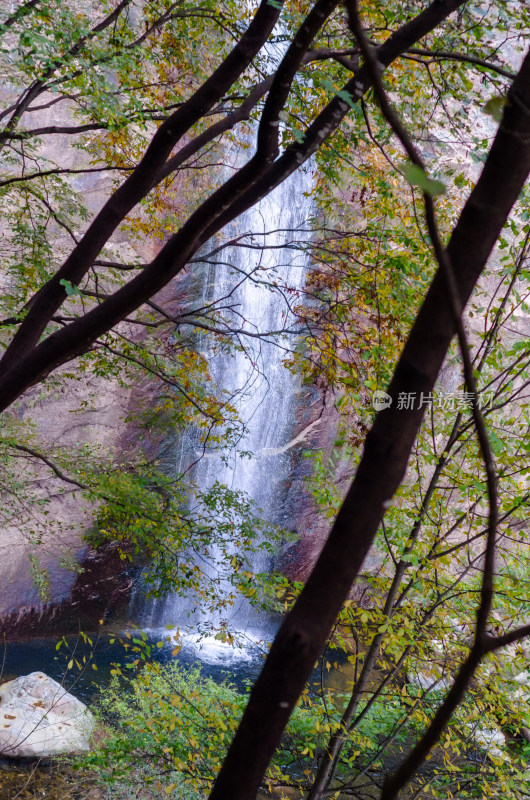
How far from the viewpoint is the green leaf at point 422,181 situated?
1.61 feet

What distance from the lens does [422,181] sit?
504 millimetres

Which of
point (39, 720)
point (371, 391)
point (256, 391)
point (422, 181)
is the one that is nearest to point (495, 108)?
point (422, 181)

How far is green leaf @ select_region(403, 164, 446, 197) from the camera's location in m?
0.49

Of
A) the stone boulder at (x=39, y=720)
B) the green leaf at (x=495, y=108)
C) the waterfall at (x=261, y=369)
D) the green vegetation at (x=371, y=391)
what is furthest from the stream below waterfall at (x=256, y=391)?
the green leaf at (x=495, y=108)

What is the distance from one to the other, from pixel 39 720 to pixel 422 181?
7.28 meters

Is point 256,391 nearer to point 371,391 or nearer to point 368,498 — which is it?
point 371,391

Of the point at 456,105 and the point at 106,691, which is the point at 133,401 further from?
the point at 456,105

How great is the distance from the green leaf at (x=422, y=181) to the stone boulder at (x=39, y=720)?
22.6ft

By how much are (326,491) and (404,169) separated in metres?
2.83

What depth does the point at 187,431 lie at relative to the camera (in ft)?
40.1

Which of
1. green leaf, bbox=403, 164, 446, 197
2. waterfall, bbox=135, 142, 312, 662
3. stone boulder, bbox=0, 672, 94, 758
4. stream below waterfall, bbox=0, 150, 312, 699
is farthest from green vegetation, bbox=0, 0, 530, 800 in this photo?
waterfall, bbox=135, 142, 312, 662

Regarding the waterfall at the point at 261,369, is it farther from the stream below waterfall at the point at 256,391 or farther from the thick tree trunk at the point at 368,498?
the thick tree trunk at the point at 368,498

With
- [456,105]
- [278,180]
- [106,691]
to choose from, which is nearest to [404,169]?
[278,180]

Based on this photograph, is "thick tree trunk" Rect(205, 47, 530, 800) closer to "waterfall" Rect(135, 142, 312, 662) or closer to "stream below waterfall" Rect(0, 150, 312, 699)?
"stream below waterfall" Rect(0, 150, 312, 699)
